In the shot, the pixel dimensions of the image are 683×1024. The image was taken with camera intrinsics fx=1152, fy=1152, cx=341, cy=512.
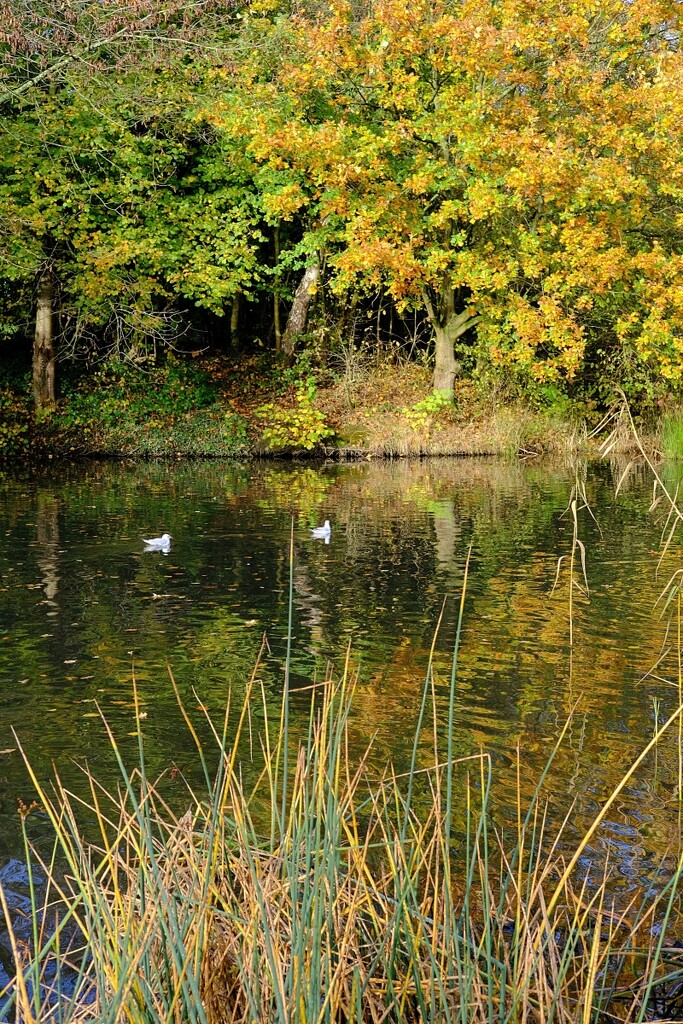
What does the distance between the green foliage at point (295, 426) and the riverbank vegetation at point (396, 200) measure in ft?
0.24

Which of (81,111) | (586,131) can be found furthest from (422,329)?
(81,111)

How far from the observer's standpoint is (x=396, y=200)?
24328 millimetres

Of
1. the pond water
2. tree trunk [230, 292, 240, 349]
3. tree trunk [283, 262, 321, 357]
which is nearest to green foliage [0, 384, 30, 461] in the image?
the pond water

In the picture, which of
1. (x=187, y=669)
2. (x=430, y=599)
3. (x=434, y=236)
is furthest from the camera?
(x=434, y=236)

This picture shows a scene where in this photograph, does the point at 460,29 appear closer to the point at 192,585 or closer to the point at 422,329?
the point at 422,329

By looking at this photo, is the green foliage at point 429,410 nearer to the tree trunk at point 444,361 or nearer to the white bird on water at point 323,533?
the tree trunk at point 444,361

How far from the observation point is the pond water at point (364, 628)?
21.1 ft

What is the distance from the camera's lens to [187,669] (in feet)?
27.3

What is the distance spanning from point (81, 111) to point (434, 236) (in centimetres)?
783

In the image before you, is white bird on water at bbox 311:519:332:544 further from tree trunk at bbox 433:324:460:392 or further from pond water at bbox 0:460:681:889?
tree trunk at bbox 433:324:460:392

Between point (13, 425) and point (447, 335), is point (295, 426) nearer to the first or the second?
point (447, 335)

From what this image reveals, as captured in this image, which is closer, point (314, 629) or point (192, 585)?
point (314, 629)

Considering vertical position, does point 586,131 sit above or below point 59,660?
above

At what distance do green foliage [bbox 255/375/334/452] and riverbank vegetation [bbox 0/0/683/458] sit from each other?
74 mm
